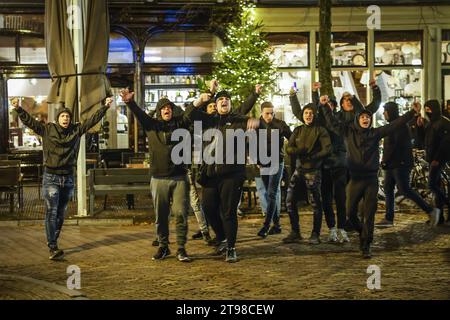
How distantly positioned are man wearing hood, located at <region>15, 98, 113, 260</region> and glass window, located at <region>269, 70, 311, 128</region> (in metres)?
12.0

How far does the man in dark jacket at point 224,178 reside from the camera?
10.2m

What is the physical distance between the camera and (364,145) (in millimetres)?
10711

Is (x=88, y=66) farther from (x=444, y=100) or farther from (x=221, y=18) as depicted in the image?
(x=444, y=100)

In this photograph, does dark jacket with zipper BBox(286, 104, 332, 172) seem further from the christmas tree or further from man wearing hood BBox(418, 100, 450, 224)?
the christmas tree

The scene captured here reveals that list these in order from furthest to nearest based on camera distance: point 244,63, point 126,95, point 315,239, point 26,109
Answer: point 26,109
point 244,63
point 315,239
point 126,95

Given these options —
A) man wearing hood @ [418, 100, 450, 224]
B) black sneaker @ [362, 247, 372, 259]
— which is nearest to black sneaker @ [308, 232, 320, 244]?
black sneaker @ [362, 247, 372, 259]

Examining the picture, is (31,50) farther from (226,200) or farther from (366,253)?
(366,253)

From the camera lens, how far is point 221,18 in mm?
21422

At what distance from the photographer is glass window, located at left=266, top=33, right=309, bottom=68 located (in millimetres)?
22531

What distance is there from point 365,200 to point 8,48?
13.4 m

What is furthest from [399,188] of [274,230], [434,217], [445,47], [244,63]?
[445,47]

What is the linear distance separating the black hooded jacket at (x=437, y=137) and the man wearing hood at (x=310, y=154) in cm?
291

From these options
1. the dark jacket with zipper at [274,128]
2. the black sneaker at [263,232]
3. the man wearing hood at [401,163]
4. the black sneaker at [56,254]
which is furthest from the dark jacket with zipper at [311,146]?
the black sneaker at [56,254]

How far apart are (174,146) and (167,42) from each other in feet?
40.1
